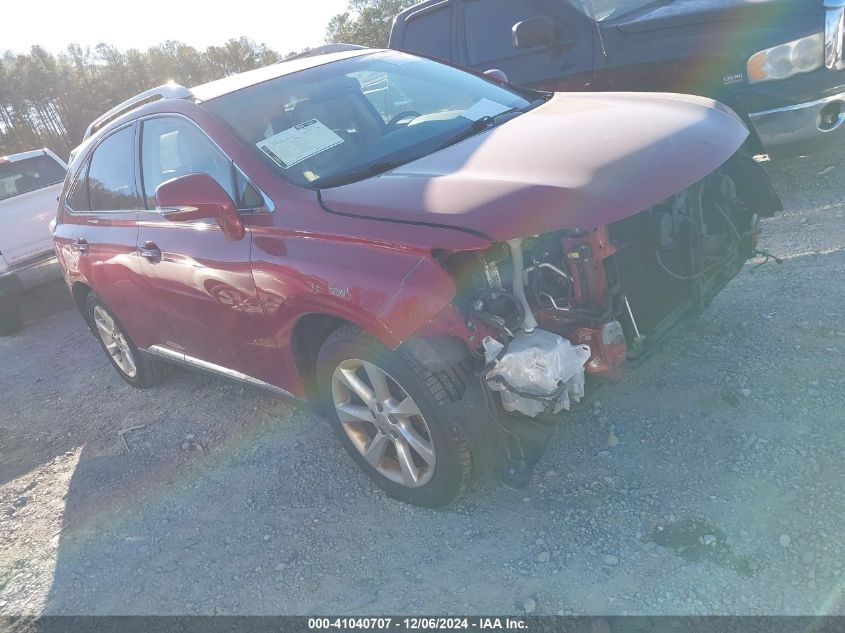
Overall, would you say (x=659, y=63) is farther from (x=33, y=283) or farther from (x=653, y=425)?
(x=33, y=283)

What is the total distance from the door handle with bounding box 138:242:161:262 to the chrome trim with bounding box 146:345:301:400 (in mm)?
617

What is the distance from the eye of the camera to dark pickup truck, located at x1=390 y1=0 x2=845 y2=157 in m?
4.79

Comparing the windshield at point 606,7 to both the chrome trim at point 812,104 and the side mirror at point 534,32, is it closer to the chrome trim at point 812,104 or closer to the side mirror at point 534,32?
the side mirror at point 534,32

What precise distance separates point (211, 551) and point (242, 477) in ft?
1.80

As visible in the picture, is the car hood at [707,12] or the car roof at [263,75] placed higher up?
the car roof at [263,75]

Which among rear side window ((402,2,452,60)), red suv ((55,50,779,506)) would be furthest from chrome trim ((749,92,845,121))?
rear side window ((402,2,452,60))

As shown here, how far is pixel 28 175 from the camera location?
27.7ft

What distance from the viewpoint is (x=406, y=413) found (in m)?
2.79

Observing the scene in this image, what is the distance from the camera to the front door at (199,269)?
316 cm

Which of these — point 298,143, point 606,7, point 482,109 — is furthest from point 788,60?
point 298,143

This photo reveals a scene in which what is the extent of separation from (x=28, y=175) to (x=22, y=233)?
1.20 metres

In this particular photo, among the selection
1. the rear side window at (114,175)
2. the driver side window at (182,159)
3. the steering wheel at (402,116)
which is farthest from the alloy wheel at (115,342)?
the steering wheel at (402,116)

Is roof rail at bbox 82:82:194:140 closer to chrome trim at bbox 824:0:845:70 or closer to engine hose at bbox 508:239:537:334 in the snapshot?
engine hose at bbox 508:239:537:334

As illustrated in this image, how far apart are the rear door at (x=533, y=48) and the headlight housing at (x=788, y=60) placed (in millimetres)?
1339
